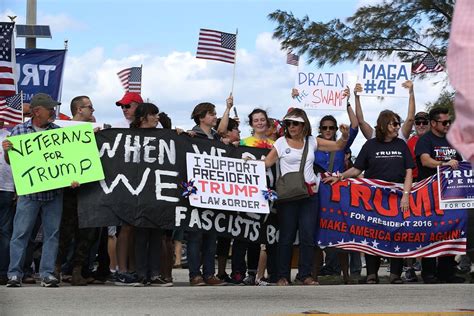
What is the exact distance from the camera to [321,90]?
46.2ft

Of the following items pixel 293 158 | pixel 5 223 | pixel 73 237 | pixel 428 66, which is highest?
pixel 428 66

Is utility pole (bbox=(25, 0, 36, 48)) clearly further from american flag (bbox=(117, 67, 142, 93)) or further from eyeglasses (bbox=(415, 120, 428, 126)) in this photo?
eyeglasses (bbox=(415, 120, 428, 126))

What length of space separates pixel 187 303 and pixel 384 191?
4.23 meters

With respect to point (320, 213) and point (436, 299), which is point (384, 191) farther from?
point (436, 299)

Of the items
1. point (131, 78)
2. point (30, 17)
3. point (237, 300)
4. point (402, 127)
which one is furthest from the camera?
point (30, 17)

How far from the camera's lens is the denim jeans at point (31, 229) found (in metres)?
10.2

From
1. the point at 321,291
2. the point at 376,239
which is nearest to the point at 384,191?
the point at 376,239

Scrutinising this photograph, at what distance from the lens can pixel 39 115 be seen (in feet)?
34.1

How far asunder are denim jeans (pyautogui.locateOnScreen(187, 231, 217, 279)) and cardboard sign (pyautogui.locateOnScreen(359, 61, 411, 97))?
3226 millimetres

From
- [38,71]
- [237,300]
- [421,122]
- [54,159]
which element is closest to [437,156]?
[421,122]

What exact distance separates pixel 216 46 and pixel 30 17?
6.38 metres

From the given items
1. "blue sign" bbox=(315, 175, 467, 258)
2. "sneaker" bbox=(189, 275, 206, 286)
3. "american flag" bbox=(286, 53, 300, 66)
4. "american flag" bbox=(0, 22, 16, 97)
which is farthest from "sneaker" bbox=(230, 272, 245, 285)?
"american flag" bbox=(286, 53, 300, 66)

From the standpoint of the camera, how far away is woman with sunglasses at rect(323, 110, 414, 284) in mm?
11641

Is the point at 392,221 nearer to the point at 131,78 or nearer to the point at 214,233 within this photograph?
the point at 214,233
